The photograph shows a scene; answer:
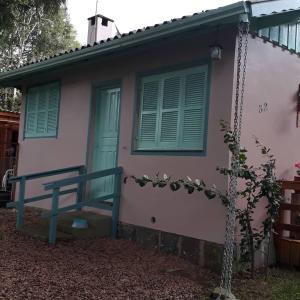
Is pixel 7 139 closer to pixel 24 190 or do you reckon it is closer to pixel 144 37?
pixel 24 190

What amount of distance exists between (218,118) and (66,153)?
11.8 feet

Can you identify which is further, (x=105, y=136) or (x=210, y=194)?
(x=105, y=136)

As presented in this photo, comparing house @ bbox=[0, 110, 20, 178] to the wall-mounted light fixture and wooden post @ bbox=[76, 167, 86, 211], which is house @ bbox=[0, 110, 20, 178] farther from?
the wall-mounted light fixture

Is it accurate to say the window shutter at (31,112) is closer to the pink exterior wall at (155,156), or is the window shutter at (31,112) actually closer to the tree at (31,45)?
the pink exterior wall at (155,156)

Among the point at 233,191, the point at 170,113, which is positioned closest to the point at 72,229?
the point at 170,113

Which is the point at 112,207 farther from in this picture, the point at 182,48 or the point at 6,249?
the point at 182,48

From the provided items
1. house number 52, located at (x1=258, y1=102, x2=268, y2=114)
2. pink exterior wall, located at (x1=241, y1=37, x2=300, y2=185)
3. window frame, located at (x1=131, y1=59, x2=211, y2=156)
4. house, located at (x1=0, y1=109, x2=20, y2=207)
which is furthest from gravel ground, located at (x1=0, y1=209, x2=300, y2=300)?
house, located at (x1=0, y1=109, x2=20, y2=207)

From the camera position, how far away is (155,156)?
623 cm

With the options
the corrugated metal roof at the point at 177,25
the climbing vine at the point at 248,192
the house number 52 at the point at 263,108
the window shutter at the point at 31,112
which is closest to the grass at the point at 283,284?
the climbing vine at the point at 248,192

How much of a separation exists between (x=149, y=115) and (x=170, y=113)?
16.9 inches

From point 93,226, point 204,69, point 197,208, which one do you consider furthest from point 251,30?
point 93,226

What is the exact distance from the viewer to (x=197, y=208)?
555 cm

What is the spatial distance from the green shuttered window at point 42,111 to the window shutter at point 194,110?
344 centimetres

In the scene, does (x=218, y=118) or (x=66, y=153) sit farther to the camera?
(x=66, y=153)
